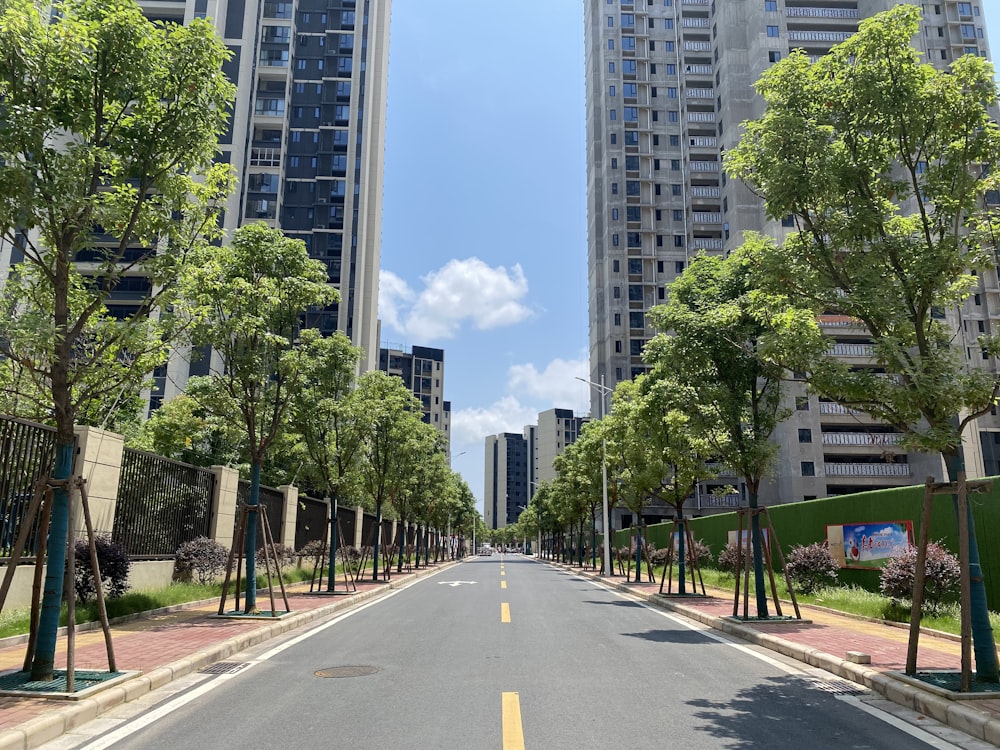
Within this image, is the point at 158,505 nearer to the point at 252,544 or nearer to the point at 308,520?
the point at 252,544

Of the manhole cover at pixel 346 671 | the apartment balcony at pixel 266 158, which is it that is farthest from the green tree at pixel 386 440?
the apartment balcony at pixel 266 158

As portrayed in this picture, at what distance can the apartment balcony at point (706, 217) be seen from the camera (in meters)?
80.1

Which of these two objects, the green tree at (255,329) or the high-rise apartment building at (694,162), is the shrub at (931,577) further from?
the high-rise apartment building at (694,162)

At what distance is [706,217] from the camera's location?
80.4 m

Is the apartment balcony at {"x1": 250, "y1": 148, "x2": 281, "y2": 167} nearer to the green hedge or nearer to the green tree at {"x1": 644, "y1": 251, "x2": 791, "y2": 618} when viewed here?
the green hedge

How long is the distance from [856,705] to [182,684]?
23.6 ft

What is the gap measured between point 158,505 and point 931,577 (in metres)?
16.3

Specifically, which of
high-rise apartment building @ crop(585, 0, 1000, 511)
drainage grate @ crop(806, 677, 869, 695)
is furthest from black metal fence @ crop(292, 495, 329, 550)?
high-rise apartment building @ crop(585, 0, 1000, 511)

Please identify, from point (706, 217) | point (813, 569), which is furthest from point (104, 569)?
point (706, 217)

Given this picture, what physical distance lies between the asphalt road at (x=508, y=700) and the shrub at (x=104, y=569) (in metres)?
3.58

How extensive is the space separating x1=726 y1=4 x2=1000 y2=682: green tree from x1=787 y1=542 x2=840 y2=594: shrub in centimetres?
1134

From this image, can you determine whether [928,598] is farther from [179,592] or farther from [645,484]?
[179,592]

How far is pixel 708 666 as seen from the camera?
30.2 ft

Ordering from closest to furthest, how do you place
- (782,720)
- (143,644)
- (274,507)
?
(782,720) → (143,644) → (274,507)
